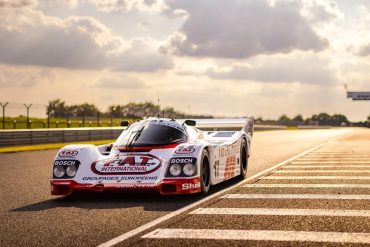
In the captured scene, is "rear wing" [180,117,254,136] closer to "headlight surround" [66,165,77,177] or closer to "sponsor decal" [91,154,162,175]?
"sponsor decal" [91,154,162,175]

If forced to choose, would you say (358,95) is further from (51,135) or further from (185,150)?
(185,150)

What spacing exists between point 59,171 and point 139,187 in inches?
56.0

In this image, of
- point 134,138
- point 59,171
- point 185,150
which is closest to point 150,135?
point 134,138

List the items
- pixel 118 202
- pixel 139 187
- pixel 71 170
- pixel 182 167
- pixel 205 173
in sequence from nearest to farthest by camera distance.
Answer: pixel 139 187 < pixel 118 202 < pixel 182 167 < pixel 71 170 < pixel 205 173

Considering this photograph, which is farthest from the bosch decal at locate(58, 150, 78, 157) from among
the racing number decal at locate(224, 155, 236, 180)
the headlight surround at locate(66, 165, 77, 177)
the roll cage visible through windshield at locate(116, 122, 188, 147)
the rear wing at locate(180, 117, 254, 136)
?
the rear wing at locate(180, 117, 254, 136)

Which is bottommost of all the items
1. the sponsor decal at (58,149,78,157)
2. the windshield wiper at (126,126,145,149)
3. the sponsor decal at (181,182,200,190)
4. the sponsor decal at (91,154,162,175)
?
the sponsor decal at (181,182,200,190)

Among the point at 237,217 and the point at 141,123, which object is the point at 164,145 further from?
the point at 237,217

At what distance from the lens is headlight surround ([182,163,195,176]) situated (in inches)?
361

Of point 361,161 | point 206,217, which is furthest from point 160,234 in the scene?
point 361,161

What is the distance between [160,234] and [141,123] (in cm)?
444

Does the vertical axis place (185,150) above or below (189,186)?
above

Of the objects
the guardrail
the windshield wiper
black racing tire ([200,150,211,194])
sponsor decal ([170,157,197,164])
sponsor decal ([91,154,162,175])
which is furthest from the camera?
the guardrail

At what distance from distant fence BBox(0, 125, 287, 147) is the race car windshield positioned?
17325mm

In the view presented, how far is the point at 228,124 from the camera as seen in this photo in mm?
14156
